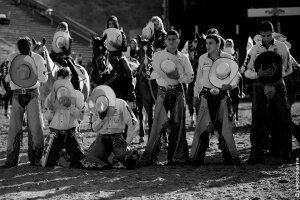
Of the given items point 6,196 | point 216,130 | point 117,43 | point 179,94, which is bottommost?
point 6,196

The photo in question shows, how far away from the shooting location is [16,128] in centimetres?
963

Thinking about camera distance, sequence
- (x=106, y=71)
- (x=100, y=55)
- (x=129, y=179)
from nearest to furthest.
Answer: (x=129, y=179) → (x=100, y=55) → (x=106, y=71)

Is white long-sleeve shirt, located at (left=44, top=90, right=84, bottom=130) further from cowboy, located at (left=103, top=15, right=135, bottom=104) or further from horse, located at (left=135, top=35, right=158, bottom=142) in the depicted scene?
horse, located at (left=135, top=35, right=158, bottom=142)

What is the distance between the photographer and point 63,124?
9398 millimetres

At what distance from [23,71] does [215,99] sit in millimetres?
3162


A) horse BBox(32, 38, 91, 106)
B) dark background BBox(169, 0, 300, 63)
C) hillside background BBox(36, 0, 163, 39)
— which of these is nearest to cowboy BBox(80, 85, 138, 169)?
horse BBox(32, 38, 91, 106)

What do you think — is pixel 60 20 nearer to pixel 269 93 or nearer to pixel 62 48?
pixel 62 48

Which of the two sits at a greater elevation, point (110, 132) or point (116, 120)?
point (116, 120)

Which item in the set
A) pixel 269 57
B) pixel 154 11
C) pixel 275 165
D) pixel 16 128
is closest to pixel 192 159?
pixel 275 165

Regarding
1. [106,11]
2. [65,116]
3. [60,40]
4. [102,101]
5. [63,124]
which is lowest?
[63,124]

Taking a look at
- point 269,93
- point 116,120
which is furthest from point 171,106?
point 269,93

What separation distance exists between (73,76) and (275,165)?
5543 millimetres

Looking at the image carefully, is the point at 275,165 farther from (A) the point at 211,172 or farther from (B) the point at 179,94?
(B) the point at 179,94

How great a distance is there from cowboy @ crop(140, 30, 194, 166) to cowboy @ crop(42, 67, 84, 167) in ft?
3.81
